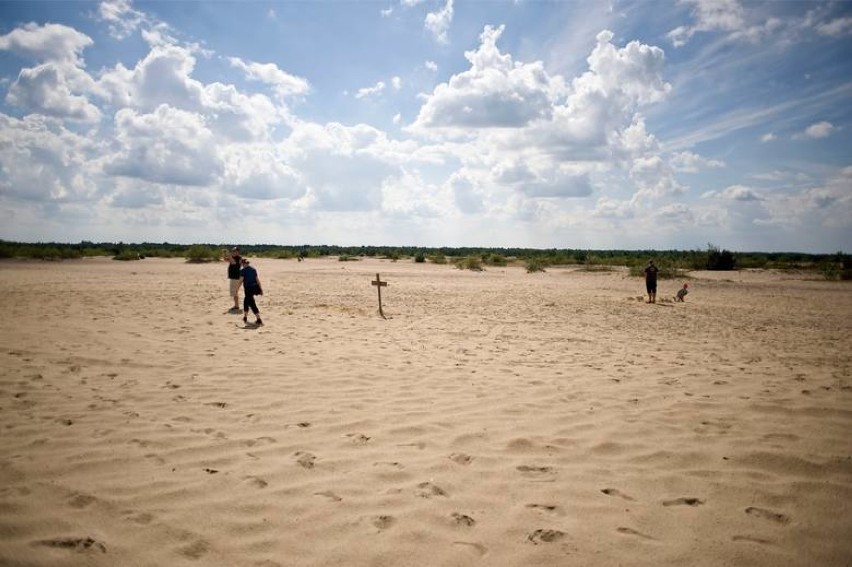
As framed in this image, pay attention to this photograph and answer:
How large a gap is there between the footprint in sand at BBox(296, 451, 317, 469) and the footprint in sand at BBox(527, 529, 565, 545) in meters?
2.01

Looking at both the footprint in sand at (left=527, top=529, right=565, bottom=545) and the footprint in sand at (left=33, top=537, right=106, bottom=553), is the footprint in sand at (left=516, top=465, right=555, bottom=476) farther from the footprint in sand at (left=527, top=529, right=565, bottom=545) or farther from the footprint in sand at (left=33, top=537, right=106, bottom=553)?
the footprint in sand at (left=33, top=537, right=106, bottom=553)

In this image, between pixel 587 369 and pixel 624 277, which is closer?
pixel 587 369

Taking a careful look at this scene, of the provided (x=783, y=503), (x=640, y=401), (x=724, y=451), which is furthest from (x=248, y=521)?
(x=640, y=401)

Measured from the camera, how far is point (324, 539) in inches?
117

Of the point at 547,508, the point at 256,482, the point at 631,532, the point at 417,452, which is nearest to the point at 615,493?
the point at 631,532

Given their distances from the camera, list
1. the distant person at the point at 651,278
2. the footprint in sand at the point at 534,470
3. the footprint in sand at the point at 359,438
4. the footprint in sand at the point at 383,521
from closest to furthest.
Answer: the footprint in sand at the point at 383,521 < the footprint in sand at the point at 534,470 < the footprint in sand at the point at 359,438 < the distant person at the point at 651,278

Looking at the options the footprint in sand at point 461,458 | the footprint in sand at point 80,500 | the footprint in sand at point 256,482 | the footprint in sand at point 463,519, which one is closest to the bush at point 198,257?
the footprint in sand at point 80,500

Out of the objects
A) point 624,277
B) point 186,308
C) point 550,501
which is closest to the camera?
point 550,501

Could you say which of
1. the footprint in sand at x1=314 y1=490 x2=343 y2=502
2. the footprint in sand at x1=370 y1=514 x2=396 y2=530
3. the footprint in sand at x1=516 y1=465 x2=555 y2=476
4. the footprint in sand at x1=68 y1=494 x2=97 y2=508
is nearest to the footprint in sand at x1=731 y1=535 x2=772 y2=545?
the footprint in sand at x1=516 y1=465 x2=555 y2=476

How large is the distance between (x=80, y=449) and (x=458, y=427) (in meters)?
3.75

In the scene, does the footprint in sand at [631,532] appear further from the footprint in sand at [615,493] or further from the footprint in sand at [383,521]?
the footprint in sand at [383,521]

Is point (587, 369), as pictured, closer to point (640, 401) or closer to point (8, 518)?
point (640, 401)

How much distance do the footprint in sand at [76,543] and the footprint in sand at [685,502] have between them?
13.3 feet

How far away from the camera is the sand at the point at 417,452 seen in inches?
117
